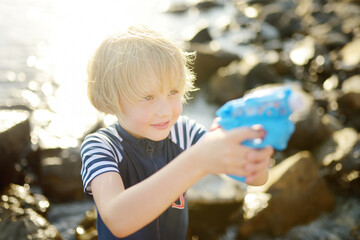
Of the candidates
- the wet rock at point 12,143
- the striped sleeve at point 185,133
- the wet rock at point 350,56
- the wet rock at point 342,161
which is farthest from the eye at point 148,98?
the wet rock at point 350,56

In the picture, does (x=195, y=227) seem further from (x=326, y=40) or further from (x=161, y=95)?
(x=326, y=40)

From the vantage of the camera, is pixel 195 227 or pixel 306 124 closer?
pixel 195 227

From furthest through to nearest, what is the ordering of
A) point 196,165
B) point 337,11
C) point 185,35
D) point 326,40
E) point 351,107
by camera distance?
point 337,11 < point 185,35 < point 326,40 < point 351,107 < point 196,165

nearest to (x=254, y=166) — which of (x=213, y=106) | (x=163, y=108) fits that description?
(x=163, y=108)

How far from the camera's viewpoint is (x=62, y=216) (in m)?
4.34

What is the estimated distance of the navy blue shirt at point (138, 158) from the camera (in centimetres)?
155

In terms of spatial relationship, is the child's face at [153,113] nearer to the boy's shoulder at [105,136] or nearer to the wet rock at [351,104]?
the boy's shoulder at [105,136]

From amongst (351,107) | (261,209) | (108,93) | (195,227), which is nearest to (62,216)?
(195,227)

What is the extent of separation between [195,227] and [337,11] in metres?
11.2

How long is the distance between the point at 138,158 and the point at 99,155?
0.82 ft

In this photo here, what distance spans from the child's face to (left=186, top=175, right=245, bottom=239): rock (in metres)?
2.10

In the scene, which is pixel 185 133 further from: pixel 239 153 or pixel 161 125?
pixel 239 153

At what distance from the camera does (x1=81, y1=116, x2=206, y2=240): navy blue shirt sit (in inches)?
61.0

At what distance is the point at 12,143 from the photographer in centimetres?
396
